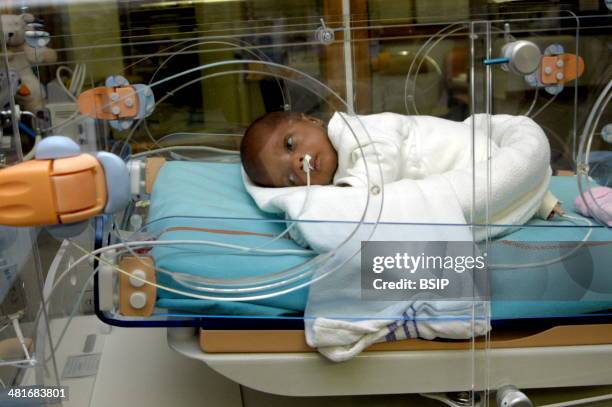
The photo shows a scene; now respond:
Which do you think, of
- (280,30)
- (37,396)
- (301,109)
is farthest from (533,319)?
(280,30)

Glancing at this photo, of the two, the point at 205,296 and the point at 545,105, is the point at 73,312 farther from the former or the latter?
the point at 545,105

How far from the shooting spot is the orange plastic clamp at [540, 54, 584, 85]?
1.02m

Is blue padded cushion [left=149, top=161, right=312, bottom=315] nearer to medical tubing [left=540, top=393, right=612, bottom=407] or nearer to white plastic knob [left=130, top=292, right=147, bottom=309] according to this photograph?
white plastic knob [left=130, top=292, right=147, bottom=309]

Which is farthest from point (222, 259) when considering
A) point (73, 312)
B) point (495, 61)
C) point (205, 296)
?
point (495, 61)

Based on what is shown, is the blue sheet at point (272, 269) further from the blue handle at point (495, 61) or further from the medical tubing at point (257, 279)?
the blue handle at point (495, 61)

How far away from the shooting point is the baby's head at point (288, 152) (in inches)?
45.3

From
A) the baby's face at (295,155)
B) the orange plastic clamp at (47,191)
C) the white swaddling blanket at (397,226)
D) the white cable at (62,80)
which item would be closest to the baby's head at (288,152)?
the baby's face at (295,155)

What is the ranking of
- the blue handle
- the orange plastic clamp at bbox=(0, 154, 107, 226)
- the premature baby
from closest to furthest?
the orange plastic clamp at bbox=(0, 154, 107, 226) < the blue handle < the premature baby

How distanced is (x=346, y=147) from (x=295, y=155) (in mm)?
101

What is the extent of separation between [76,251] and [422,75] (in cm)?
89

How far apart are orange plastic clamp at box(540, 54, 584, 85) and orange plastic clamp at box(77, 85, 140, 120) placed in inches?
25.6

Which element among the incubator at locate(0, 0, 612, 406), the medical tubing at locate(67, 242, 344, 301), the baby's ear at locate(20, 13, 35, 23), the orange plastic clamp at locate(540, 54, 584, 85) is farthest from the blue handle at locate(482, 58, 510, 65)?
the baby's ear at locate(20, 13, 35, 23)

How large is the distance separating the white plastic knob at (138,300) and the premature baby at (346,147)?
34cm

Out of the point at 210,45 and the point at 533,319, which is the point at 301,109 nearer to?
the point at 210,45
